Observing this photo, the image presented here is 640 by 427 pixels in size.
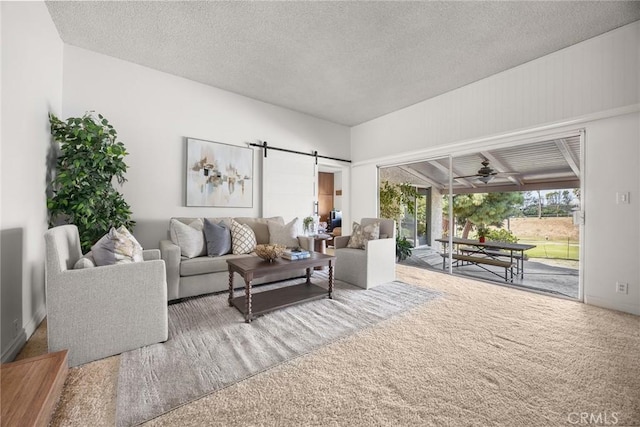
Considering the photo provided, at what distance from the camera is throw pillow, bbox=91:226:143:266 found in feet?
6.40

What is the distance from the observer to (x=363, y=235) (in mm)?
3725

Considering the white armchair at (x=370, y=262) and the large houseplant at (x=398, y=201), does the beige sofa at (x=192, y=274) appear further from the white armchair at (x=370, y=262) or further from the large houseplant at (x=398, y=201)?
the large houseplant at (x=398, y=201)


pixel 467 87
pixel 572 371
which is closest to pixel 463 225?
pixel 467 87

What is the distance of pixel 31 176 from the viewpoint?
214cm

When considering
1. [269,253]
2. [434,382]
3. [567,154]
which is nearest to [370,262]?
[269,253]

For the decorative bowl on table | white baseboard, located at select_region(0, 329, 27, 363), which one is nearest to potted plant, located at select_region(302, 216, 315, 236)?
the decorative bowl on table

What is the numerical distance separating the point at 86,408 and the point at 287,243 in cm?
260

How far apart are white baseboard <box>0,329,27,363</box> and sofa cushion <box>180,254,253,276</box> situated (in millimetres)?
1176

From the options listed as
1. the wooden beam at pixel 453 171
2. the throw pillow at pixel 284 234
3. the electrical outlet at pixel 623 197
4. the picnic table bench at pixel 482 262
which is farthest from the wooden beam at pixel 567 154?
the throw pillow at pixel 284 234

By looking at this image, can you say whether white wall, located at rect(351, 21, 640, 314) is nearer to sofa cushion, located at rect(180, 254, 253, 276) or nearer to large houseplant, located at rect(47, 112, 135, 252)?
sofa cushion, located at rect(180, 254, 253, 276)

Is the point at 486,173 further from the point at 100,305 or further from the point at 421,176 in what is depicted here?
the point at 100,305

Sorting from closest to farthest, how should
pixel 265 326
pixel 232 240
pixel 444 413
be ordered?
pixel 444 413
pixel 265 326
pixel 232 240

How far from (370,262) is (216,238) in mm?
2008

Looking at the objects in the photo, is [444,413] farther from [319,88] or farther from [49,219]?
[319,88]
